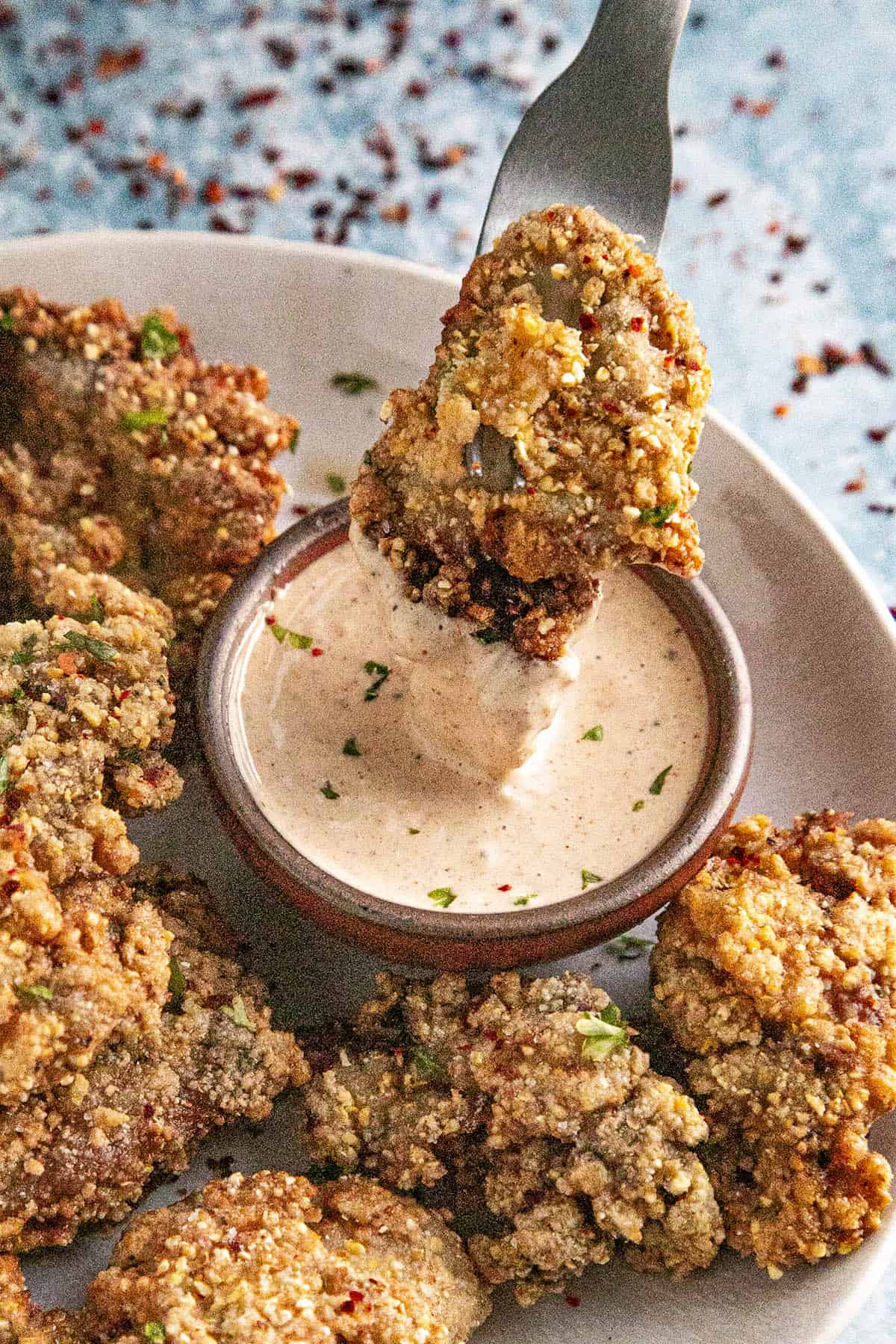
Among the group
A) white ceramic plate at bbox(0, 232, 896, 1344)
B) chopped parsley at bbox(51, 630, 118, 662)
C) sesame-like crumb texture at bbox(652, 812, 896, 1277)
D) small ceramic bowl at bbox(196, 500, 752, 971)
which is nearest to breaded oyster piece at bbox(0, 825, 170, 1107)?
small ceramic bowl at bbox(196, 500, 752, 971)

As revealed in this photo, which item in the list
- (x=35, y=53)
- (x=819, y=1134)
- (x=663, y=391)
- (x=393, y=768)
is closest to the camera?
(x=663, y=391)

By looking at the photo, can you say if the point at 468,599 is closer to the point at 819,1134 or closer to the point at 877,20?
the point at 819,1134

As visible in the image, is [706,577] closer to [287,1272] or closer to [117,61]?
[287,1272]

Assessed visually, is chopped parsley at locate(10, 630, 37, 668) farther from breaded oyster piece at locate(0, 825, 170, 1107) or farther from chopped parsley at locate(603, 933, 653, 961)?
chopped parsley at locate(603, 933, 653, 961)

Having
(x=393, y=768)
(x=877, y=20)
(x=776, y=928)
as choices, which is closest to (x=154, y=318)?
(x=393, y=768)

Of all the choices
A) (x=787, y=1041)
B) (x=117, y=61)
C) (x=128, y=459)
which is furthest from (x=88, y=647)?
(x=117, y=61)

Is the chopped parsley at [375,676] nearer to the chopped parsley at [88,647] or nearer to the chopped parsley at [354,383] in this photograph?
the chopped parsley at [88,647]
